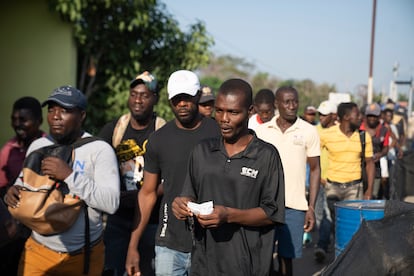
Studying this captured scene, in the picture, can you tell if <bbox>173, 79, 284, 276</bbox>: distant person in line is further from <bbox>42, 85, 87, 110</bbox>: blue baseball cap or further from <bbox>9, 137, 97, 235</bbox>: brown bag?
<bbox>42, 85, 87, 110</bbox>: blue baseball cap

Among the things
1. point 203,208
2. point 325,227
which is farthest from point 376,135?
point 203,208

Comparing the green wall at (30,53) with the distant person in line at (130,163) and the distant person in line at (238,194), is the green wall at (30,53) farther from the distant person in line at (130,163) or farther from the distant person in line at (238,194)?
the distant person in line at (238,194)

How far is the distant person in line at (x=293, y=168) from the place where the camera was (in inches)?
189

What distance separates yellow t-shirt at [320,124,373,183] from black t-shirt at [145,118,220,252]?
347 cm

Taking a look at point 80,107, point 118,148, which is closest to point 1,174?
point 118,148

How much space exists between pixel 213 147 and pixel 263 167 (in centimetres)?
35

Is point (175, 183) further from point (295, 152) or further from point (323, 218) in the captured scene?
point (323, 218)

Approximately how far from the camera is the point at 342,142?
22.9ft

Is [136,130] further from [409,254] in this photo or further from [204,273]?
[409,254]

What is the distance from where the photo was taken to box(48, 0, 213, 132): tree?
8867mm

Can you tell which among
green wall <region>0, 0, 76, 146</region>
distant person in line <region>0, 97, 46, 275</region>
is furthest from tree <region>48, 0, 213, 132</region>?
distant person in line <region>0, 97, 46, 275</region>

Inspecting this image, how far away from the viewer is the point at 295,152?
4.93 m

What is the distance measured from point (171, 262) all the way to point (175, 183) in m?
0.56

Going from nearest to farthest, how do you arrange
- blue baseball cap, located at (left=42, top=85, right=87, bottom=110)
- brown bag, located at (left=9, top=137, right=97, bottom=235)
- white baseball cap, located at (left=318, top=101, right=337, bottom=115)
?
brown bag, located at (left=9, top=137, right=97, bottom=235) < blue baseball cap, located at (left=42, top=85, right=87, bottom=110) < white baseball cap, located at (left=318, top=101, right=337, bottom=115)
